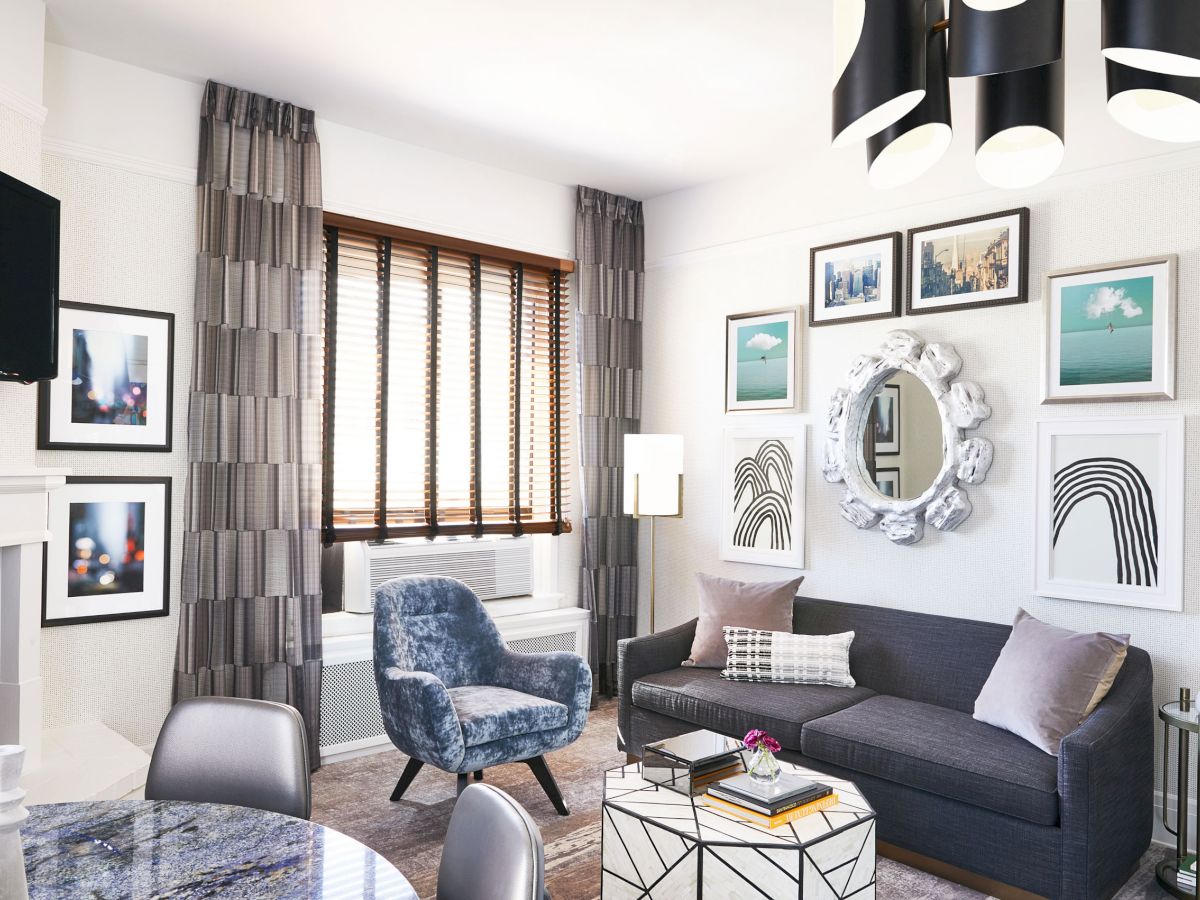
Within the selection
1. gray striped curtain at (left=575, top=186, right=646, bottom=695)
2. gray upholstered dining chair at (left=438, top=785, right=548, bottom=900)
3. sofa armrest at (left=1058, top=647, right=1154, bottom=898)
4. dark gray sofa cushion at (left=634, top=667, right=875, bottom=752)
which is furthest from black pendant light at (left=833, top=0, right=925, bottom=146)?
gray striped curtain at (left=575, top=186, right=646, bottom=695)

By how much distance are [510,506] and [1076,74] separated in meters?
3.25

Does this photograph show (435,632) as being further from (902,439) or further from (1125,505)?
(1125,505)

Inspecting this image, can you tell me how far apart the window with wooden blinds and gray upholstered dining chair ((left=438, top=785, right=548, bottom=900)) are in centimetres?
285

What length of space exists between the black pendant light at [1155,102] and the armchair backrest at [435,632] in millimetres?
2889

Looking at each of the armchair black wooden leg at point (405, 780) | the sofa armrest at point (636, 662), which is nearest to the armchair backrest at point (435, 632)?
the armchair black wooden leg at point (405, 780)

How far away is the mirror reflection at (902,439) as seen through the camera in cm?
392

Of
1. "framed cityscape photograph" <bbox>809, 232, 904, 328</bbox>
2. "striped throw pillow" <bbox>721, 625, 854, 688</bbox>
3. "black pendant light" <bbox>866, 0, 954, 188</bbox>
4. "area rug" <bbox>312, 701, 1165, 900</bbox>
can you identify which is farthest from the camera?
"framed cityscape photograph" <bbox>809, 232, 904, 328</bbox>

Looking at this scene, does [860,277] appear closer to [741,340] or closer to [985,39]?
[741,340]

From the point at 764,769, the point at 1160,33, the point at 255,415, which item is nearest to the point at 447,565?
the point at 255,415

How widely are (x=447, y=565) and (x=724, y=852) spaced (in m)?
2.54

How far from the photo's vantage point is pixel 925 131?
1804 millimetres

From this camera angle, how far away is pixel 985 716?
3170 millimetres

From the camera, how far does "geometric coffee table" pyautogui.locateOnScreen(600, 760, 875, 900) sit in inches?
85.6

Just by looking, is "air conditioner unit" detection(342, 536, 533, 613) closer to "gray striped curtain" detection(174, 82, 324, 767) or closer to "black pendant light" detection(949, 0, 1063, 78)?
"gray striped curtain" detection(174, 82, 324, 767)
